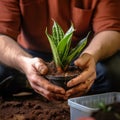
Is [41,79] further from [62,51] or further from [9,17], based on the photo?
[9,17]

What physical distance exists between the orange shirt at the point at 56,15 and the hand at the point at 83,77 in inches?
14.6

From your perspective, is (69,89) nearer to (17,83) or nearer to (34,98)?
(34,98)

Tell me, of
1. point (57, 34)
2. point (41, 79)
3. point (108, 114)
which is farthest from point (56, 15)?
point (108, 114)

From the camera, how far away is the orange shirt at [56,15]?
163cm

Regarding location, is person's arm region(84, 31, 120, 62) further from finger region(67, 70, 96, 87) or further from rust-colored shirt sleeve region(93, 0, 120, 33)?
finger region(67, 70, 96, 87)

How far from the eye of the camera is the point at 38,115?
139 centimetres

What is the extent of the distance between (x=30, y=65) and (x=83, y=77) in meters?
0.19

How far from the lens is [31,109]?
57.6 inches

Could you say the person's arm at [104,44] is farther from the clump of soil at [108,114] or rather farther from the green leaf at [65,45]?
the clump of soil at [108,114]

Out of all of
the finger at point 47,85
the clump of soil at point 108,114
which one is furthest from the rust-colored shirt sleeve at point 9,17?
the clump of soil at point 108,114

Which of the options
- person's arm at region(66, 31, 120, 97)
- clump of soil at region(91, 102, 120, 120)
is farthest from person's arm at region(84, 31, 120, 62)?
clump of soil at region(91, 102, 120, 120)

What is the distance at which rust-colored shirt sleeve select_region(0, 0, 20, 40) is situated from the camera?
1599mm

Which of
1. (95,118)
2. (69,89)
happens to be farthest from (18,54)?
(95,118)

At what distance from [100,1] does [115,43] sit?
8.1 inches
